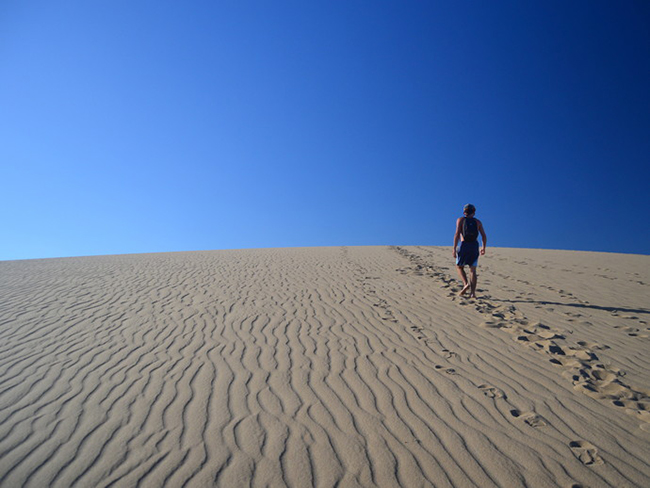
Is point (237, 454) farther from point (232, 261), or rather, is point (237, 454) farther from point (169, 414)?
point (232, 261)

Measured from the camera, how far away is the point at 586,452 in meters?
2.61

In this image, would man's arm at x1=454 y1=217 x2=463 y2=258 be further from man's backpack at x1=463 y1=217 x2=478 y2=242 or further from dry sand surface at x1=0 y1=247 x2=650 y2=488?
dry sand surface at x1=0 y1=247 x2=650 y2=488

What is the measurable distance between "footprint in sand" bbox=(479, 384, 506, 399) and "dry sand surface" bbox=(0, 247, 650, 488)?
23mm

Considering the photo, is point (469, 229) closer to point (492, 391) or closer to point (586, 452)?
point (492, 391)

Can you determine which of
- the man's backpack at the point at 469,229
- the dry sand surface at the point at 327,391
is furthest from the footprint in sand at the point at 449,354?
the man's backpack at the point at 469,229

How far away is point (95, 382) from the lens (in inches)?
153

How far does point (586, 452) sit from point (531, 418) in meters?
0.46

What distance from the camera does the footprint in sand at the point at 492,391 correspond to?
3.43 metres

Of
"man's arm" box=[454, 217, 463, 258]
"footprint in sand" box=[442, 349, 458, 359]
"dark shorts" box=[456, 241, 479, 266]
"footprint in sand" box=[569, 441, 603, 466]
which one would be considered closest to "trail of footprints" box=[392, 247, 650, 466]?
"footprint in sand" box=[569, 441, 603, 466]

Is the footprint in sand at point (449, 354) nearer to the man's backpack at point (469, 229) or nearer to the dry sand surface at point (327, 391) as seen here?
the dry sand surface at point (327, 391)

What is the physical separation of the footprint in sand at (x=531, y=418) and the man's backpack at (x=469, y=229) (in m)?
4.43

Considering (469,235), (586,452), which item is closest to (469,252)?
(469,235)

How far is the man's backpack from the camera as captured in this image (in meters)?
7.05

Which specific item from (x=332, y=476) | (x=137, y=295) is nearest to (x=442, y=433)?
(x=332, y=476)
